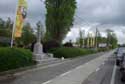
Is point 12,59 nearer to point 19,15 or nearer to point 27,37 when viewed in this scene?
point 19,15

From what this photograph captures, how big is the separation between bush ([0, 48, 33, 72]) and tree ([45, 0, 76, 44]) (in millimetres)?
37399

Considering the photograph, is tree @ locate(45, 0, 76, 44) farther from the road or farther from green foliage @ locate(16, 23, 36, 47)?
the road

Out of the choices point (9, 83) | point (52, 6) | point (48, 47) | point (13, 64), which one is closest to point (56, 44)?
point (48, 47)

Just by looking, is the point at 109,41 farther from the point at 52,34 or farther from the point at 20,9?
the point at 20,9

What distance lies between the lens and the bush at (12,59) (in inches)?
985

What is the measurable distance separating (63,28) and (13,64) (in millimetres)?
41979

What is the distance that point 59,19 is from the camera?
68562mm

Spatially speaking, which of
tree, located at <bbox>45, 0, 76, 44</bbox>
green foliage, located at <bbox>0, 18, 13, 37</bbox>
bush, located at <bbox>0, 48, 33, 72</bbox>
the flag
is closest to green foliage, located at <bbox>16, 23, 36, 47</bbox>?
green foliage, located at <bbox>0, 18, 13, 37</bbox>

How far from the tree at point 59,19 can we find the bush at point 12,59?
37399 millimetres

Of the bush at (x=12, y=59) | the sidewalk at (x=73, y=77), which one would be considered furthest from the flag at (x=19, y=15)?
the sidewalk at (x=73, y=77)

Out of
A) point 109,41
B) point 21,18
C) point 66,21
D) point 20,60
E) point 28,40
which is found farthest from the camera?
point 109,41

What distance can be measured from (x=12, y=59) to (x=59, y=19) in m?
42.7

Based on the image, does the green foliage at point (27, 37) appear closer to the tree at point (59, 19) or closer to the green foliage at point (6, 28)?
the green foliage at point (6, 28)

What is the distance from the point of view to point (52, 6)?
7056cm
